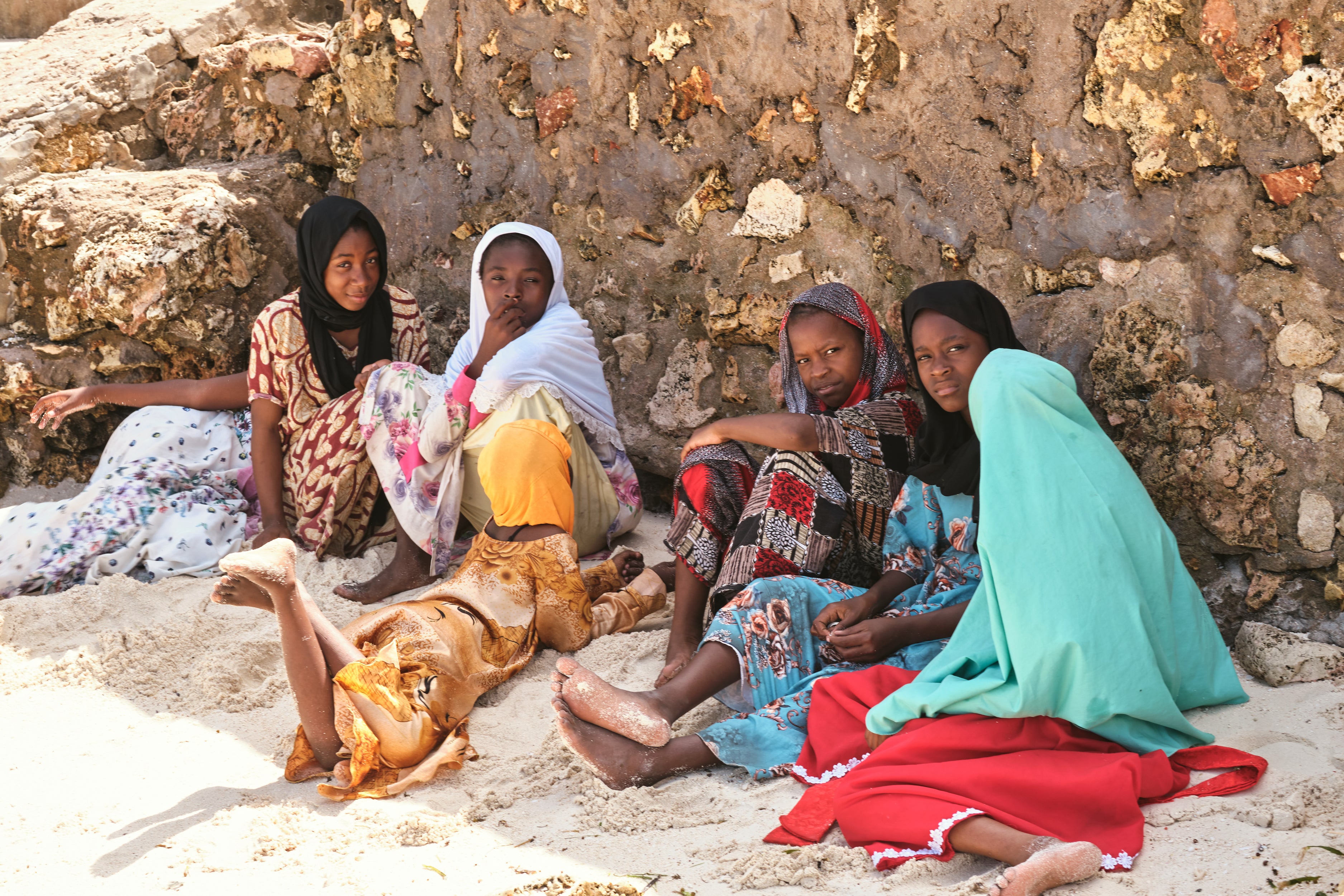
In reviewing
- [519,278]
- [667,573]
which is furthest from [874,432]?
[519,278]

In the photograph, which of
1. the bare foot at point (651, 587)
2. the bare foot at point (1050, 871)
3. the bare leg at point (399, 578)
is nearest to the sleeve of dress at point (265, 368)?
the bare leg at point (399, 578)

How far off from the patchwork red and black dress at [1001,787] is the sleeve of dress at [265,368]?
262 centimetres

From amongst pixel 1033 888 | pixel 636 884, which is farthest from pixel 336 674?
pixel 1033 888

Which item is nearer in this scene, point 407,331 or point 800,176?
point 800,176

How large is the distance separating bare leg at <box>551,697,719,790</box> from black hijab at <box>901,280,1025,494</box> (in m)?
0.91

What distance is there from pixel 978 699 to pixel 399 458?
224 cm

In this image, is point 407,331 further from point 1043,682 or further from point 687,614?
point 1043,682

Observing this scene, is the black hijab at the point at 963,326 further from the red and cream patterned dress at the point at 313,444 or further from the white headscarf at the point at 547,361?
the red and cream patterned dress at the point at 313,444

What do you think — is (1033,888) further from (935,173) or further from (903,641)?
(935,173)

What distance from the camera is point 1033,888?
1891 millimetres

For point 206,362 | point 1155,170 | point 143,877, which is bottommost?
point 143,877

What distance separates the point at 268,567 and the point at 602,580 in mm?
1376

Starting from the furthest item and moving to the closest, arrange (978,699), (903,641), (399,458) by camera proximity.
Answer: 1. (399,458)
2. (903,641)
3. (978,699)

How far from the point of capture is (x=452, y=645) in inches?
116
